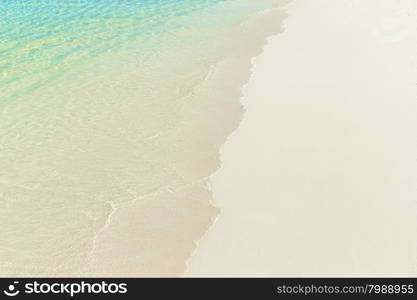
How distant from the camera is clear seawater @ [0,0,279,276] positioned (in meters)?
7.50

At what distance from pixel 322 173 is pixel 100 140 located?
480 centimetres

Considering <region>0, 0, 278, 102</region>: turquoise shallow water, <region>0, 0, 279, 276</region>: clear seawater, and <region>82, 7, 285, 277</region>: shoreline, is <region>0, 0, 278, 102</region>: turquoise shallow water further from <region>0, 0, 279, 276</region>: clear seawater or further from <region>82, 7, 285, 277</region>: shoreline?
<region>82, 7, 285, 277</region>: shoreline

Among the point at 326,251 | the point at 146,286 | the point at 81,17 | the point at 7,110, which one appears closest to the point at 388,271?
the point at 326,251

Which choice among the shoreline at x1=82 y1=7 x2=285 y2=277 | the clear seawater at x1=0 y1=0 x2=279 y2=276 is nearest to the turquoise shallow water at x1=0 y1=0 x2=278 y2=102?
the clear seawater at x1=0 y1=0 x2=279 y2=276

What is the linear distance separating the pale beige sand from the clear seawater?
0.65 metres

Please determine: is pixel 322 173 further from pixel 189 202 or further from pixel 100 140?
pixel 100 140

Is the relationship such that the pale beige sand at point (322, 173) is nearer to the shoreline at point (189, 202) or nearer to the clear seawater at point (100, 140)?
the shoreline at point (189, 202)

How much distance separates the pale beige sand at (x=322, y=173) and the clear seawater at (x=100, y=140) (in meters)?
0.65

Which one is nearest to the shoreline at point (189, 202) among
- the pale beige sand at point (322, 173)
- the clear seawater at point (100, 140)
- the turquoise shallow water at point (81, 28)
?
the clear seawater at point (100, 140)

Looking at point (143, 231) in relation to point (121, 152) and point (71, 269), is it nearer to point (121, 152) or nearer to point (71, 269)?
point (71, 269)

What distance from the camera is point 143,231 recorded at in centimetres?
764

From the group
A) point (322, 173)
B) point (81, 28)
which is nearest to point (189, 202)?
point (322, 173)

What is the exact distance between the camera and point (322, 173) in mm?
8727

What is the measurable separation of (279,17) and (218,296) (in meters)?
17.5
